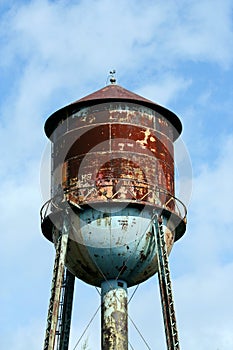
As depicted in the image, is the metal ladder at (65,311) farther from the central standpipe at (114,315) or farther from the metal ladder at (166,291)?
the metal ladder at (166,291)

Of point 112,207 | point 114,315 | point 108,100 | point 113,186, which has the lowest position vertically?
point 114,315

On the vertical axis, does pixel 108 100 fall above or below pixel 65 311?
above

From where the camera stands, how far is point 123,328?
20.8 meters

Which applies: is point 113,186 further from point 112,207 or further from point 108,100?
point 108,100

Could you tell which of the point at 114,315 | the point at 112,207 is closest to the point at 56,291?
the point at 114,315

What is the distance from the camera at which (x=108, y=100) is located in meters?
21.5

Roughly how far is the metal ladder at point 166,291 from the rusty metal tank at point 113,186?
0.34 m

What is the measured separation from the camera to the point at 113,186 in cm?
2048

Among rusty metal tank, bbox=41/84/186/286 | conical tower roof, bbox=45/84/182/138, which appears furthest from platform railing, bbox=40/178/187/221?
conical tower roof, bbox=45/84/182/138

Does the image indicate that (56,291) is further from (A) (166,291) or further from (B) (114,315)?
(A) (166,291)

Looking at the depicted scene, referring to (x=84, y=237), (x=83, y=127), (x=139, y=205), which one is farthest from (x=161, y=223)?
(x=83, y=127)

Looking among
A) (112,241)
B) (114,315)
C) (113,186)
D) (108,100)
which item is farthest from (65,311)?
(108,100)

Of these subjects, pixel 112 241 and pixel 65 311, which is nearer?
pixel 112 241

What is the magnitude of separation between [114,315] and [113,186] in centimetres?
373
